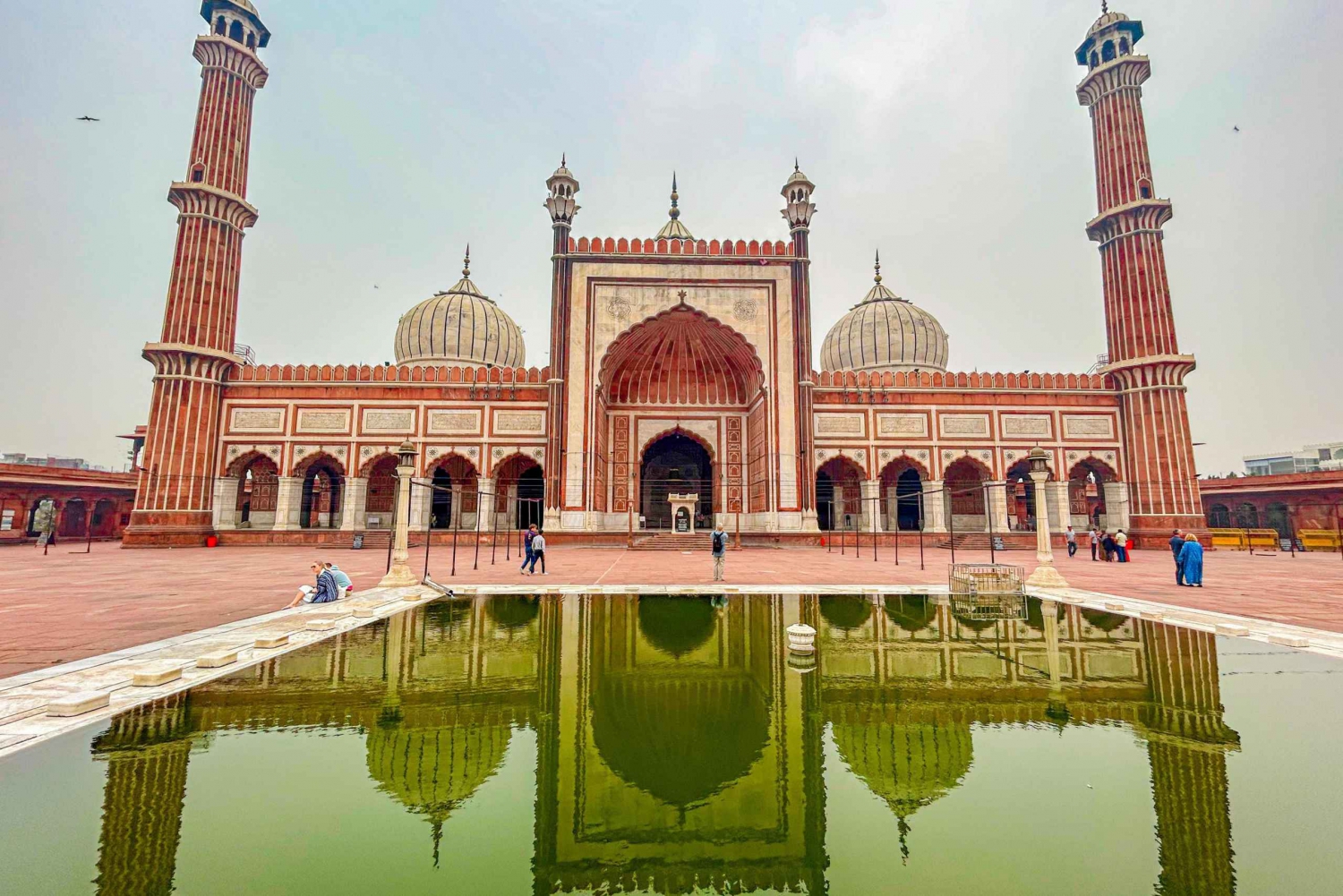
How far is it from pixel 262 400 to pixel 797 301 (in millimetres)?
19599

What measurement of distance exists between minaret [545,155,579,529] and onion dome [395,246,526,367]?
22.6 ft

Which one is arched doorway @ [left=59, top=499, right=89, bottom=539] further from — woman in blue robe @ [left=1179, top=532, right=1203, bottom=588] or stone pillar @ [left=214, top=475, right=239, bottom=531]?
woman in blue robe @ [left=1179, top=532, right=1203, bottom=588]

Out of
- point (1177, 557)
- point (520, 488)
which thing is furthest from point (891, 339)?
point (1177, 557)

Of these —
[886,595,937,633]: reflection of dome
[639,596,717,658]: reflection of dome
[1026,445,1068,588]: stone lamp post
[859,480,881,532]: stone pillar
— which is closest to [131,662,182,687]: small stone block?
[639,596,717,658]: reflection of dome

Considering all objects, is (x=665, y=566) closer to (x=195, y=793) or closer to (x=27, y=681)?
(x=27, y=681)

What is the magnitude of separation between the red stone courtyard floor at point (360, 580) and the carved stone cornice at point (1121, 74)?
17838 mm

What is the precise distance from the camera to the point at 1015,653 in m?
4.87

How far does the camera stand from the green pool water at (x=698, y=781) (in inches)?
74.3

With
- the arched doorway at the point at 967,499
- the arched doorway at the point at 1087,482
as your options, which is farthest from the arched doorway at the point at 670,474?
the arched doorway at the point at 1087,482

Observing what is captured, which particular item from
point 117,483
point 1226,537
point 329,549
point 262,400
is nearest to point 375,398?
point 262,400

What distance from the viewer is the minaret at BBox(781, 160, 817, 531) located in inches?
811

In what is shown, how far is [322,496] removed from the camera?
2455 cm

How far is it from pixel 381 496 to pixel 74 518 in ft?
48.2

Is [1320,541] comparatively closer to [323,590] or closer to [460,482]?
[323,590]
